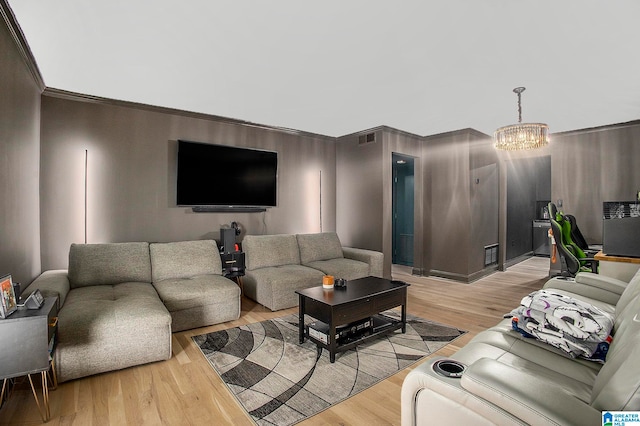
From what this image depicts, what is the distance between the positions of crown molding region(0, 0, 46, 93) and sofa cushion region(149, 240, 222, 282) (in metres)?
1.98

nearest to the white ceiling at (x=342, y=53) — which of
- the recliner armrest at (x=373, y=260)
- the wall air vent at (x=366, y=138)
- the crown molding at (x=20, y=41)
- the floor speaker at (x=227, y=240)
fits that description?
the crown molding at (x=20, y=41)

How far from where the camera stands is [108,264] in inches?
133

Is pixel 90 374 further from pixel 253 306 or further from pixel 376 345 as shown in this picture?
pixel 376 345

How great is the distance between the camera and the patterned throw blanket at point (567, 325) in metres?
1.60

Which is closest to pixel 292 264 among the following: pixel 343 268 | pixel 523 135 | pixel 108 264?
pixel 343 268

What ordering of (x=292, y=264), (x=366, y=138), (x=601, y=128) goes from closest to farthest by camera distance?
(x=292, y=264), (x=601, y=128), (x=366, y=138)

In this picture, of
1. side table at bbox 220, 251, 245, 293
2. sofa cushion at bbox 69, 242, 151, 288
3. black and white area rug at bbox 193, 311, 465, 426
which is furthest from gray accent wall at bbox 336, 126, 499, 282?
sofa cushion at bbox 69, 242, 151, 288

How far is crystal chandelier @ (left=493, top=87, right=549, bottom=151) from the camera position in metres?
3.93

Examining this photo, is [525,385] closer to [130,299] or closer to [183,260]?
[130,299]

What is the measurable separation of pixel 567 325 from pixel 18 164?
4.07 m

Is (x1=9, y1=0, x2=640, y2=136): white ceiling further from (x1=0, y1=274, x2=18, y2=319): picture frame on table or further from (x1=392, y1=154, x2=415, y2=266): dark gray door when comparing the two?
(x1=392, y1=154, x2=415, y2=266): dark gray door

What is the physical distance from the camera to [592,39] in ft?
8.44

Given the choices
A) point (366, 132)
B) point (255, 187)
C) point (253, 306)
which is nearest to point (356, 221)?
point (366, 132)

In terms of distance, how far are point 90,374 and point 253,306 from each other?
188 centimetres
